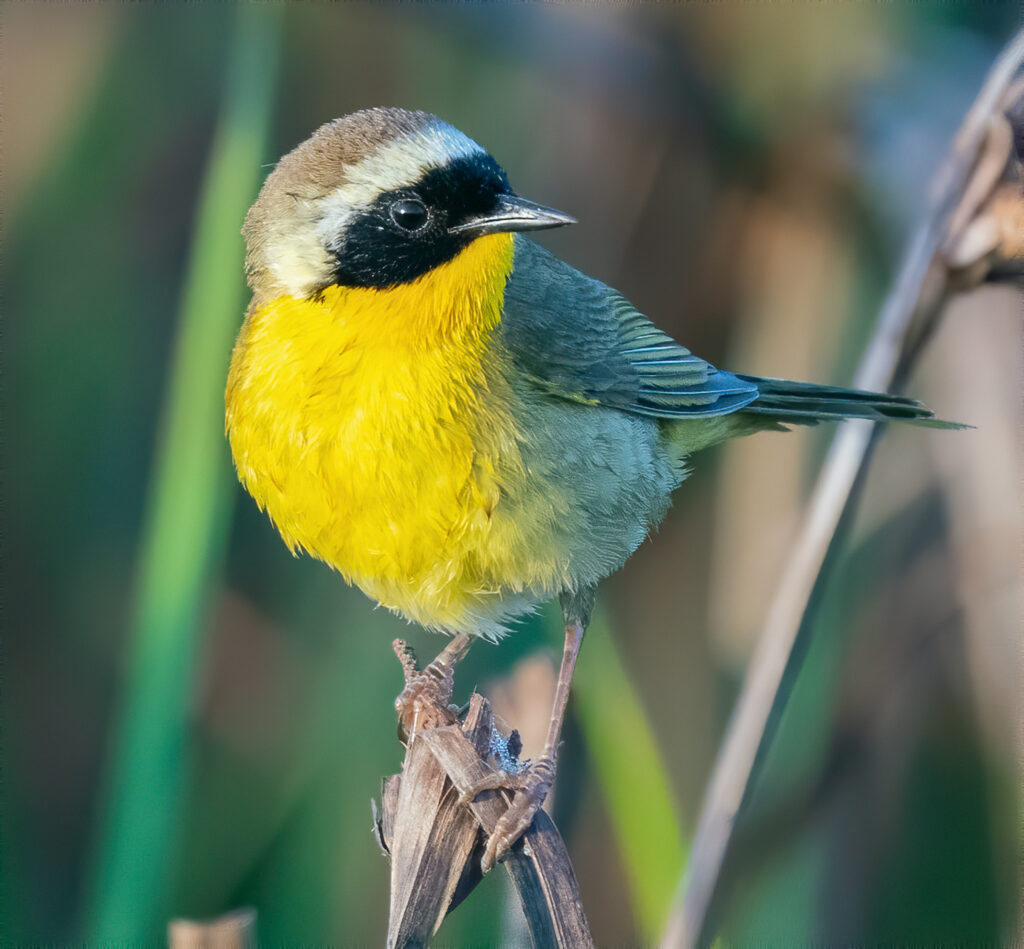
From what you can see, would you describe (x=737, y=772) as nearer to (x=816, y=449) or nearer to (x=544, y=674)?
(x=544, y=674)

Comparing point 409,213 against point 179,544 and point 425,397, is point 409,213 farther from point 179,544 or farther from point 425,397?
→ point 179,544

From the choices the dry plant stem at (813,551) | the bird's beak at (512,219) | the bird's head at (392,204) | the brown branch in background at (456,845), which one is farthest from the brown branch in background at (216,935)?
the bird's beak at (512,219)

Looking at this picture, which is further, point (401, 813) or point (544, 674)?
point (544, 674)

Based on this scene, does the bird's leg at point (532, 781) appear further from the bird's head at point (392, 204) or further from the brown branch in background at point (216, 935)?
the bird's head at point (392, 204)

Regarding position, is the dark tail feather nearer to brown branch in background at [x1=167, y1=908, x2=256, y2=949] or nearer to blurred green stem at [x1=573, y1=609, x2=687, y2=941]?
blurred green stem at [x1=573, y1=609, x2=687, y2=941]

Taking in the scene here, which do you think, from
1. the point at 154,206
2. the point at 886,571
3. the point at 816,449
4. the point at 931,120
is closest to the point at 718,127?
the point at 931,120

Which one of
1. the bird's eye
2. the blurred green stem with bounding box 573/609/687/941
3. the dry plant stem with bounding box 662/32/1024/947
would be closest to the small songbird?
the bird's eye
